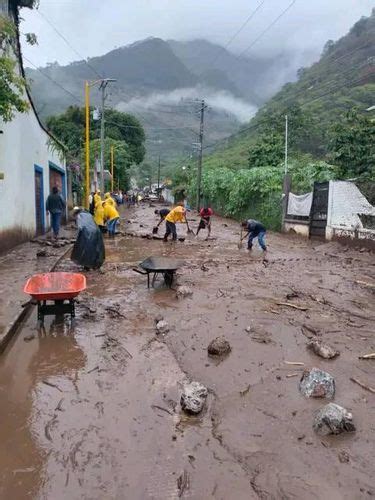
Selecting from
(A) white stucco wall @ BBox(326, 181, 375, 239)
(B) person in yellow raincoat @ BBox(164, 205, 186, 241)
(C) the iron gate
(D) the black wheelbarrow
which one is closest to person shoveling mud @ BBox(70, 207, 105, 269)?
(D) the black wheelbarrow

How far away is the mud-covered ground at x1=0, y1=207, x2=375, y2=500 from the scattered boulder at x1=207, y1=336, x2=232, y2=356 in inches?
3.8

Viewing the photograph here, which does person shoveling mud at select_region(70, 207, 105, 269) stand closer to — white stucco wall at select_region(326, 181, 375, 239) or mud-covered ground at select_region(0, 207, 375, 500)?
mud-covered ground at select_region(0, 207, 375, 500)

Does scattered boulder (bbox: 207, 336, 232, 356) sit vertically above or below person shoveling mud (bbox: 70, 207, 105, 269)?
below

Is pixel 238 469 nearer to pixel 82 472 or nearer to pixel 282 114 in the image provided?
pixel 82 472

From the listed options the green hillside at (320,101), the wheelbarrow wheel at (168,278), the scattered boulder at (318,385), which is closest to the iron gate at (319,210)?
the green hillside at (320,101)

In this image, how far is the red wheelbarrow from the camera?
6.09m

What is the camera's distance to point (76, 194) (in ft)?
96.0

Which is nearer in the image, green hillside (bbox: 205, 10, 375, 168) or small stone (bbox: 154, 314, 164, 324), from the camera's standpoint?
small stone (bbox: 154, 314, 164, 324)

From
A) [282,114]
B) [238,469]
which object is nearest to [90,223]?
[238,469]

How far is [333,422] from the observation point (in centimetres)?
390

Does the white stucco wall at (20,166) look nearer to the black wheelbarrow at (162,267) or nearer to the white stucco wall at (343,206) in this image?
the black wheelbarrow at (162,267)

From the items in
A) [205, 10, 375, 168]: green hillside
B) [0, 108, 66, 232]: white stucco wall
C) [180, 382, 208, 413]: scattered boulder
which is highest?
[205, 10, 375, 168]: green hillside

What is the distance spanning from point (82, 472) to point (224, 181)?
101 ft

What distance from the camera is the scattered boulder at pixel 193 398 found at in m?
4.21
